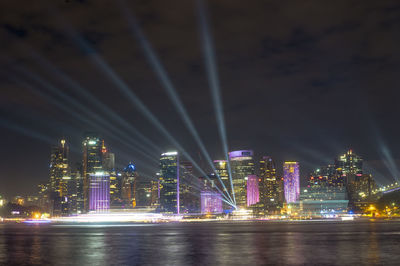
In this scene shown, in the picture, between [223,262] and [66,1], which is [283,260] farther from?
[66,1]

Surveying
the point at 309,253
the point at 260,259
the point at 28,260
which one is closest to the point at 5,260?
the point at 28,260

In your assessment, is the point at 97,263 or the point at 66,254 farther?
the point at 66,254

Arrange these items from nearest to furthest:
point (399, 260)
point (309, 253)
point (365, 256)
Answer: point (399, 260)
point (365, 256)
point (309, 253)

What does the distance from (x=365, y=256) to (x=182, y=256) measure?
16597mm

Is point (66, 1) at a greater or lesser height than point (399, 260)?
greater

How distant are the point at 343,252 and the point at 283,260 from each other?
32.5ft

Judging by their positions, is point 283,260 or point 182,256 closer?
point 283,260

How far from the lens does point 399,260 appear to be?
3778cm

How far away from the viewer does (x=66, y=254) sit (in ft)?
154

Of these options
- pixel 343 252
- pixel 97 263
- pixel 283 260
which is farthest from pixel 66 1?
pixel 343 252

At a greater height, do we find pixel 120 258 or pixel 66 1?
pixel 66 1

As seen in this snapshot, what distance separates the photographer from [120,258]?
42.0 m

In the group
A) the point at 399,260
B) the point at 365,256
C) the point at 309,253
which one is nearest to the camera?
the point at 399,260

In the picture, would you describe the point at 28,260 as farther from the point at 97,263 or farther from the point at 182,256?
the point at 182,256
